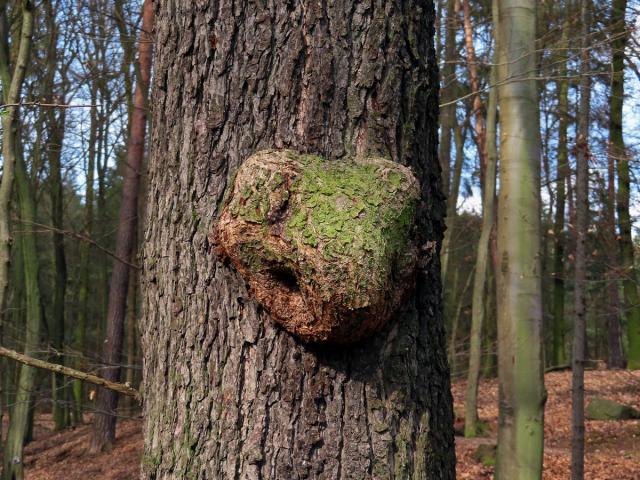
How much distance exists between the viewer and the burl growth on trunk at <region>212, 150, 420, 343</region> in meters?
1.35

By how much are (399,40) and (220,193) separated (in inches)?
24.6

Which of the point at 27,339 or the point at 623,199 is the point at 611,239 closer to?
the point at 623,199

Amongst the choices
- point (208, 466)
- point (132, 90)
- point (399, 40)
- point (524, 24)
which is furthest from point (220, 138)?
point (132, 90)

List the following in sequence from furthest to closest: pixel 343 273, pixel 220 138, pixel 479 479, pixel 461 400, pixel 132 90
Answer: pixel 461 400 < pixel 132 90 < pixel 479 479 < pixel 220 138 < pixel 343 273

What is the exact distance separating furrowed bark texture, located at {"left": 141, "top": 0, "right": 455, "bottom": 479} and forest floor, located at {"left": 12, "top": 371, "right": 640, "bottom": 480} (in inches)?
210

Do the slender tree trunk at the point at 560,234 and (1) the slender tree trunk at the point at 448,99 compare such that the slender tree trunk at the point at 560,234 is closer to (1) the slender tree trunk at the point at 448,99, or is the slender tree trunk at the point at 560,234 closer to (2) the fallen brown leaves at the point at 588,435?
(1) the slender tree trunk at the point at 448,99

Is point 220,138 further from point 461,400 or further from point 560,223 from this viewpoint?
point 560,223

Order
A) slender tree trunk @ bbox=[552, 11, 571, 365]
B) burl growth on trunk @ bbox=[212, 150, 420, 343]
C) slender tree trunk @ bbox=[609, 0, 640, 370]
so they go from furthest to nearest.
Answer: slender tree trunk @ bbox=[552, 11, 571, 365] → slender tree trunk @ bbox=[609, 0, 640, 370] → burl growth on trunk @ bbox=[212, 150, 420, 343]

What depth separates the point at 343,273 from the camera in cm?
133

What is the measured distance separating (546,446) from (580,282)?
5.10m

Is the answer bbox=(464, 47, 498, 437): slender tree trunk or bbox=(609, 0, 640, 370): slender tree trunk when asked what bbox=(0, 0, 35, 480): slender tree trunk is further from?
bbox=(464, 47, 498, 437): slender tree trunk

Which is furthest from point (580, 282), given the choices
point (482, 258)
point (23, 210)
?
point (23, 210)

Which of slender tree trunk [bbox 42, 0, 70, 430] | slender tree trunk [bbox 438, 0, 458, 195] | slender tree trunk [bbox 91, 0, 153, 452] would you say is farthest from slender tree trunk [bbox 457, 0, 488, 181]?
slender tree trunk [bbox 42, 0, 70, 430]

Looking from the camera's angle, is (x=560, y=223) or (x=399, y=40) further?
(x=560, y=223)
